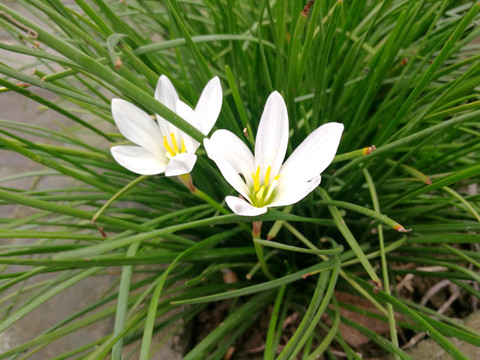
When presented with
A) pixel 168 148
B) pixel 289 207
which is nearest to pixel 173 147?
pixel 168 148

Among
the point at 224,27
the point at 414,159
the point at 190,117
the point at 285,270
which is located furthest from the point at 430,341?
the point at 224,27

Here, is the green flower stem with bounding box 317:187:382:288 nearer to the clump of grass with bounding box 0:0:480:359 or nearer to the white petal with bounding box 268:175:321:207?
the clump of grass with bounding box 0:0:480:359

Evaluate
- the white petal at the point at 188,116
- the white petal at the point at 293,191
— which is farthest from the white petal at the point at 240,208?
the white petal at the point at 188,116

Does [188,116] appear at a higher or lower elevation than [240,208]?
higher

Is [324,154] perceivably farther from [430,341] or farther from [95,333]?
[95,333]

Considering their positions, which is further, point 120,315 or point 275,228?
point 275,228

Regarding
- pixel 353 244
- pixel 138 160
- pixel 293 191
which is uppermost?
pixel 138 160

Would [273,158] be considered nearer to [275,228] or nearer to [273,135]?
[273,135]

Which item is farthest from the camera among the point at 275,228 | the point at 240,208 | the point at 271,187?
the point at 275,228

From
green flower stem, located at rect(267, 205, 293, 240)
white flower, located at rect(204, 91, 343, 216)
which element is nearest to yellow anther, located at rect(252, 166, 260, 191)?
white flower, located at rect(204, 91, 343, 216)
